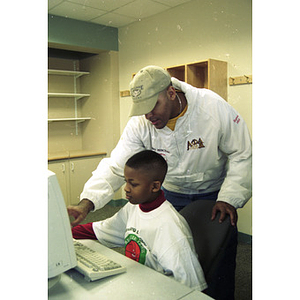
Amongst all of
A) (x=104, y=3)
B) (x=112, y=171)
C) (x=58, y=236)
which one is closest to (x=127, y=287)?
(x=58, y=236)

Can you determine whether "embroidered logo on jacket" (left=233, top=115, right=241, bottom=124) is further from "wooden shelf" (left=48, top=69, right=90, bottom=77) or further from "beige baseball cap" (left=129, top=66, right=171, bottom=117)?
"wooden shelf" (left=48, top=69, right=90, bottom=77)

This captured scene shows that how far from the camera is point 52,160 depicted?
961 millimetres

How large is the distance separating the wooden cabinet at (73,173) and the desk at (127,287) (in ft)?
0.72

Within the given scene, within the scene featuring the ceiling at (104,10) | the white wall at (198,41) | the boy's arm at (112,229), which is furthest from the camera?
the boy's arm at (112,229)

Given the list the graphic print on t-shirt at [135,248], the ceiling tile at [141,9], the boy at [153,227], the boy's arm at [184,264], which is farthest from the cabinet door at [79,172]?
the ceiling tile at [141,9]

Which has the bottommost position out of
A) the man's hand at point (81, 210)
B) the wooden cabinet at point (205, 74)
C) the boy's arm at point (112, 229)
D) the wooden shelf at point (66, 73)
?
the boy's arm at point (112, 229)

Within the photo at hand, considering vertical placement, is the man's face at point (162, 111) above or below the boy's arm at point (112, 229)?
above

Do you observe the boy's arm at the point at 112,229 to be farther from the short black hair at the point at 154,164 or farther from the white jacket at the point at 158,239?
the short black hair at the point at 154,164

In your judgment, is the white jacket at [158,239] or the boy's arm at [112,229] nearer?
the white jacket at [158,239]

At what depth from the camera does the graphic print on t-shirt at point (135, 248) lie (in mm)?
1008
